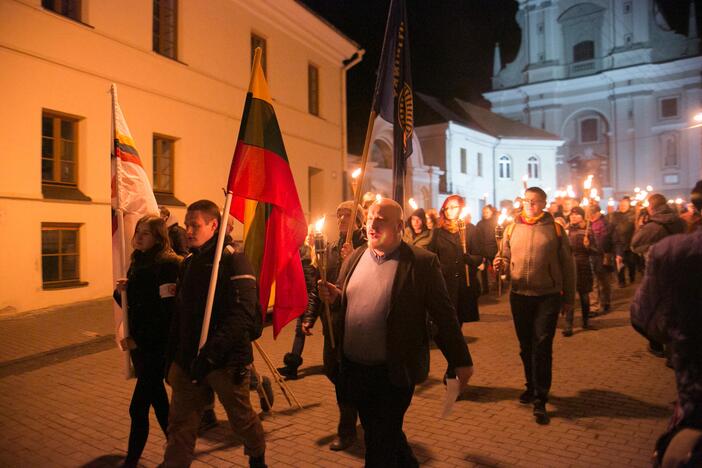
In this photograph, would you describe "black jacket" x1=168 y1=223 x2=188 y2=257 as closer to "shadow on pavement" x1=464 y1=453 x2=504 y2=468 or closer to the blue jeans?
the blue jeans

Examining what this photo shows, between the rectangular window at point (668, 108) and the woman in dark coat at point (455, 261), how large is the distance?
171 feet

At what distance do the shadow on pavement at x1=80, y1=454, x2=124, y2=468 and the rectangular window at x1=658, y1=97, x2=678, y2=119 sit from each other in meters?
56.5

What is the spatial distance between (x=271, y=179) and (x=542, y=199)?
2.84m

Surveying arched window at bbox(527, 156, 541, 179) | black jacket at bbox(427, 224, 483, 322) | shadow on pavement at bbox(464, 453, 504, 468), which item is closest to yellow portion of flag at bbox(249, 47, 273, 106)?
shadow on pavement at bbox(464, 453, 504, 468)

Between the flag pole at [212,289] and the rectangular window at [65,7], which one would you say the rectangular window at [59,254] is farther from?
the flag pole at [212,289]

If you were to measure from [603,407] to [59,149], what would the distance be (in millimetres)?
11583

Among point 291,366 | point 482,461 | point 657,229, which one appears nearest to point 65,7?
point 291,366

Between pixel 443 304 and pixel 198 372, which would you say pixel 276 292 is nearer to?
pixel 198 372

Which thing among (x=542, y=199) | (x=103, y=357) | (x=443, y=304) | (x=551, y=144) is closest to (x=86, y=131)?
(x=103, y=357)

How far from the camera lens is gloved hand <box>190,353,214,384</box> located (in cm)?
352

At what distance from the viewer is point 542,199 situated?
5.59 meters

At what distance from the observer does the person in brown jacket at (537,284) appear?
532 cm

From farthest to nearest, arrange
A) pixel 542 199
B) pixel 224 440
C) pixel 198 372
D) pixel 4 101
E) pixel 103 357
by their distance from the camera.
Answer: pixel 4 101
pixel 103 357
pixel 542 199
pixel 224 440
pixel 198 372

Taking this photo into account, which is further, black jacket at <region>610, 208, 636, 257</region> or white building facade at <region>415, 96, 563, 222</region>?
white building facade at <region>415, 96, 563, 222</region>
